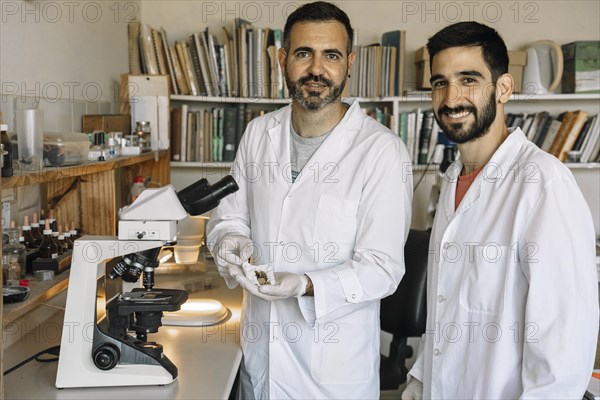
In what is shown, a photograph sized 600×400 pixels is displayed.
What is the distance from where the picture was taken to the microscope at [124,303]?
4.61 ft

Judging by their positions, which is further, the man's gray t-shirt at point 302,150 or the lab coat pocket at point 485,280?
the man's gray t-shirt at point 302,150

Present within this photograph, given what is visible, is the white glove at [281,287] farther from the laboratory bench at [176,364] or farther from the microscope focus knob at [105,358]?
the microscope focus knob at [105,358]

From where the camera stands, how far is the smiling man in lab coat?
3.96ft

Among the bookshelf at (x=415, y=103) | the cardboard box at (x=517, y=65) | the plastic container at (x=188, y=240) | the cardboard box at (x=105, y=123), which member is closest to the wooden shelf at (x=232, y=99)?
the bookshelf at (x=415, y=103)

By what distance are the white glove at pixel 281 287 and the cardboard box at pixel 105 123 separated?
1.08 meters

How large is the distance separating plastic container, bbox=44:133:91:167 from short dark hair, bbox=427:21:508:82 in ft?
3.16

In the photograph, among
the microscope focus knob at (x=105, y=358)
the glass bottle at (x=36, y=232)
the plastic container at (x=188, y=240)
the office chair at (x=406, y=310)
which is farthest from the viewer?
the plastic container at (x=188, y=240)

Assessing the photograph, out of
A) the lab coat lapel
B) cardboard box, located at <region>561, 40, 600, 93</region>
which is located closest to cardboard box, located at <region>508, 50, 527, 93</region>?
cardboard box, located at <region>561, 40, 600, 93</region>

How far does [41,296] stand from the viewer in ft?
5.12

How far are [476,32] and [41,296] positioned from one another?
45.2 inches

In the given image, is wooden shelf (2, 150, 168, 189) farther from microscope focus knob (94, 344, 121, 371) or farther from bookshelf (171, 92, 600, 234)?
bookshelf (171, 92, 600, 234)

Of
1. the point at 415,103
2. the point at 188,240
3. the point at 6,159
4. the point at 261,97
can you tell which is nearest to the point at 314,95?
the point at 6,159

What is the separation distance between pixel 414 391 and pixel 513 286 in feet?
1.39

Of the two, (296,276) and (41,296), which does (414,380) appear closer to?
(296,276)
